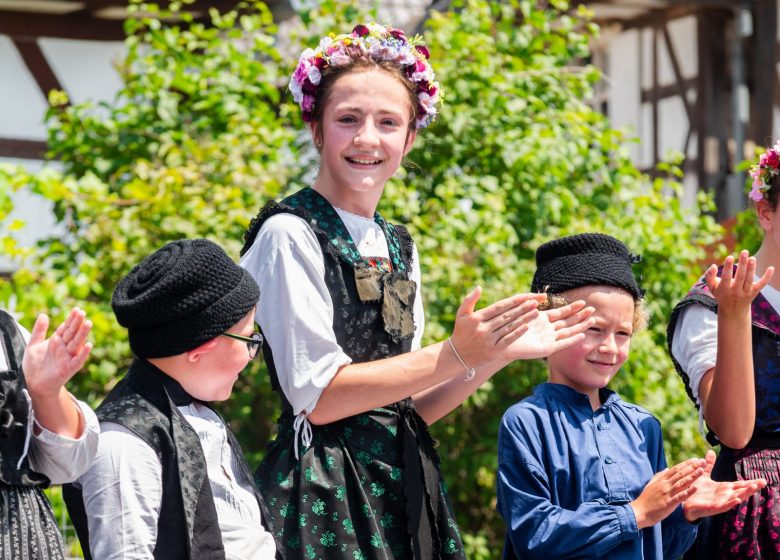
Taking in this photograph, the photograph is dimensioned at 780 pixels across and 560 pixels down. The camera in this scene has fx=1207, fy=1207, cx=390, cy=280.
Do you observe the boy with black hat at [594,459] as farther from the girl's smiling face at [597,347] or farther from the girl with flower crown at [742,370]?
the girl with flower crown at [742,370]

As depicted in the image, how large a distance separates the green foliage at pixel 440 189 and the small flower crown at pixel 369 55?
6.83 ft

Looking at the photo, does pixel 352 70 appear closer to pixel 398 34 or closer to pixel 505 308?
pixel 398 34

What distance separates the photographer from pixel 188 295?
2.48 m

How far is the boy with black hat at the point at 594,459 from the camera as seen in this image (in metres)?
2.81

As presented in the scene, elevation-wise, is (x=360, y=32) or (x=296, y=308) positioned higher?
(x=360, y=32)

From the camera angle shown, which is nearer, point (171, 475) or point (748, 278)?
point (171, 475)

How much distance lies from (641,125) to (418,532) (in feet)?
28.5

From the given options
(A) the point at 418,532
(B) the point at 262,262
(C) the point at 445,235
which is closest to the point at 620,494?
(A) the point at 418,532

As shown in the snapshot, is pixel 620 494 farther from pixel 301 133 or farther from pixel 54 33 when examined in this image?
pixel 54 33

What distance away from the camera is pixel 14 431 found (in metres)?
2.32

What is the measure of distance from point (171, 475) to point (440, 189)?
3375mm

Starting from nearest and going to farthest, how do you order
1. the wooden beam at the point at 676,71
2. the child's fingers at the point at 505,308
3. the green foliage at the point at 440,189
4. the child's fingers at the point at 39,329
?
the child's fingers at the point at 39,329, the child's fingers at the point at 505,308, the green foliage at the point at 440,189, the wooden beam at the point at 676,71

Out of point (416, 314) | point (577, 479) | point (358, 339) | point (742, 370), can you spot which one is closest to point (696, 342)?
point (742, 370)

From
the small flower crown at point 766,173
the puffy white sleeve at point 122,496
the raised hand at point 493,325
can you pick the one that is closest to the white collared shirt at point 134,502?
the puffy white sleeve at point 122,496
